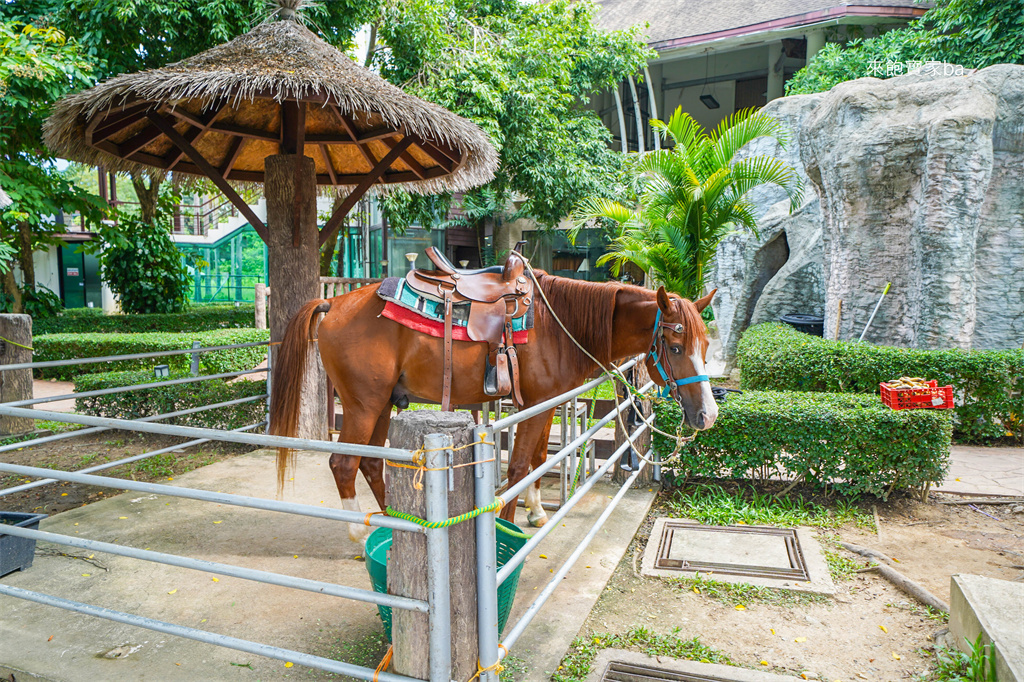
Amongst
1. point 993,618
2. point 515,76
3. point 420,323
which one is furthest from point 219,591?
point 515,76

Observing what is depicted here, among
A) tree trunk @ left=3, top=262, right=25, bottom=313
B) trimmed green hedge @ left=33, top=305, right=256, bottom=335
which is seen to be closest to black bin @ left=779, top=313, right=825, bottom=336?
trimmed green hedge @ left=33, top=305, right=256, bottom=335

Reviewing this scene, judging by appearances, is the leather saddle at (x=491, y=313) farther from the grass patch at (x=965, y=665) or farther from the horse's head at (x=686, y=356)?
the grass patch at (x=965, y=665)

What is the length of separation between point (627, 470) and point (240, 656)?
310 cm

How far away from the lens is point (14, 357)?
21.6 feet

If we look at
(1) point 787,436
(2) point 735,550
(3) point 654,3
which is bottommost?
(2) point 735,550

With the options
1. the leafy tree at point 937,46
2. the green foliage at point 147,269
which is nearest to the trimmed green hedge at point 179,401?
the green foliage at point 147,269

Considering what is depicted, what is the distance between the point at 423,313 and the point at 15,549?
2597mm

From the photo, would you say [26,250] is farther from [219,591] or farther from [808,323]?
[808,323]

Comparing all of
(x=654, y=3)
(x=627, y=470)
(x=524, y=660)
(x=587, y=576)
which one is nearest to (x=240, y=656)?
(x=524, y=660)

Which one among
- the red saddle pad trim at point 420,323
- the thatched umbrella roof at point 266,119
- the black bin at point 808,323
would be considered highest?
the thatched umbrella roof at point 266,119

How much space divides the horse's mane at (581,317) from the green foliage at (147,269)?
12.8 m

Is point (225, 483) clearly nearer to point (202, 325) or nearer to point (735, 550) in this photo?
point (735, 550)

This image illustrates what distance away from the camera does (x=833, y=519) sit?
456cm

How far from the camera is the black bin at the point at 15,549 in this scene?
11.4 ft
